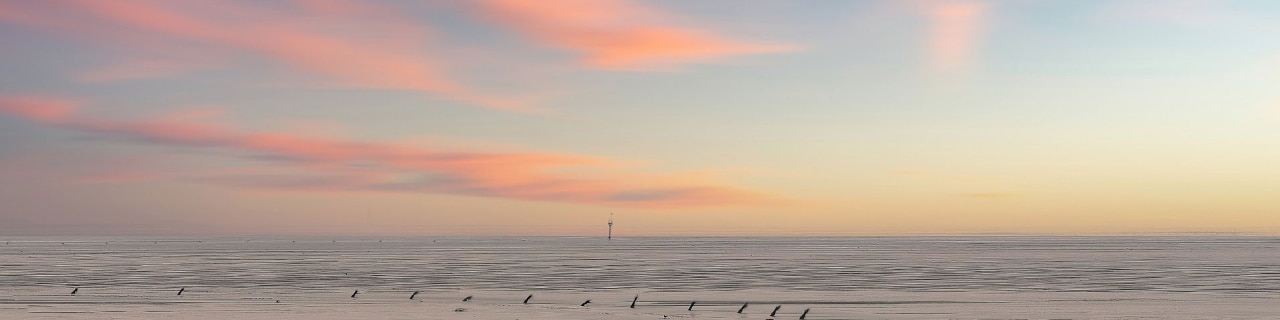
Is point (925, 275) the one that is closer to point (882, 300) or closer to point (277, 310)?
point (882, 300)

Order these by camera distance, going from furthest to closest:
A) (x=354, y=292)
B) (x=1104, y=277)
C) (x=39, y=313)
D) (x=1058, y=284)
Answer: (x=1104, y=277) < (x=1058, y=284) < (x=354, y=292) < (x=39, y=313)

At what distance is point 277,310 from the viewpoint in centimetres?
5862

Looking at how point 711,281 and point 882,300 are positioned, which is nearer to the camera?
point 882,300

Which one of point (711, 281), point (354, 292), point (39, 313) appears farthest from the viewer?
point (711, 281)

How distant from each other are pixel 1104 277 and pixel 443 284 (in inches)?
2022

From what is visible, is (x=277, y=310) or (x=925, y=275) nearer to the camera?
(x=277, y=310)

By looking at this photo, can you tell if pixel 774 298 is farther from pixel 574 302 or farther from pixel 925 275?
pixel 925 275

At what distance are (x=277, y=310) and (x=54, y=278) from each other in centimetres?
4544

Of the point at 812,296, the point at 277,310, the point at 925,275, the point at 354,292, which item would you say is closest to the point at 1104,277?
the point at 925,275

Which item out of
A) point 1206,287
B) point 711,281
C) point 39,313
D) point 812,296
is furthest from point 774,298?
point 39,313

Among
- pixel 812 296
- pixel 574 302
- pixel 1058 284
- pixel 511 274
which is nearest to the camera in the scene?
pixel 574 302

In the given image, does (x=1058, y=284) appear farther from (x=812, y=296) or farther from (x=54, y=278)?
(x=54, y=278)

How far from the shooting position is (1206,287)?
258ft

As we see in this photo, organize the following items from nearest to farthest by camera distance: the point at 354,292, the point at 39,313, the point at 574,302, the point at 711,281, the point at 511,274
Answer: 1. the point at 39,313
2. the point at 574,302
3. the point at 354,292
4. the point at 711,281
5. the point at 511,274
